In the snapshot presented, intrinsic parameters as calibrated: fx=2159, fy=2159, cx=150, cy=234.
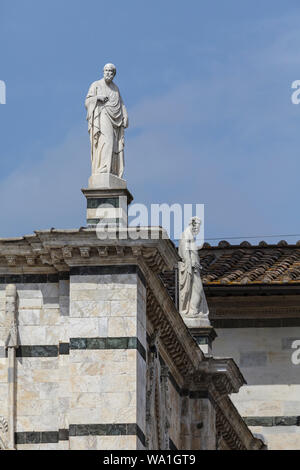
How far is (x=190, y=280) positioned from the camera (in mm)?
38250

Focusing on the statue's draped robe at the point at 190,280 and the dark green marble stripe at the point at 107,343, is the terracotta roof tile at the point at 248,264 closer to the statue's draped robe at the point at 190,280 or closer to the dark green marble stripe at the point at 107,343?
the statue's draped robe at the point at 190,280

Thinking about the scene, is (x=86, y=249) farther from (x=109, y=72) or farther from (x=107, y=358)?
(x=109, y=72)

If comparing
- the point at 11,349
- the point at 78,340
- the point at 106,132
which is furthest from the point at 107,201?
the point at 11,349

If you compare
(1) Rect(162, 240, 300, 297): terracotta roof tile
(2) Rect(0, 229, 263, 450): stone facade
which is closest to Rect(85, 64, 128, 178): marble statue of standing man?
(2) Rect(0, 229, 263, 450): stone facade

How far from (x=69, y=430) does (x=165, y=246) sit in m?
3.14

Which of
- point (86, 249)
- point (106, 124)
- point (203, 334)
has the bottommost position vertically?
point (203, 334)

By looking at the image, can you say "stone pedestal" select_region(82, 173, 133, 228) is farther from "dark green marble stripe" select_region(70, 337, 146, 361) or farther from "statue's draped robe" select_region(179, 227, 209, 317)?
"statue's draped robe" select_region(179, 227, 209, 317)

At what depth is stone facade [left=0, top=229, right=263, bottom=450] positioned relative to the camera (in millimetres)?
31266

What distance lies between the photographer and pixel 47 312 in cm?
3228

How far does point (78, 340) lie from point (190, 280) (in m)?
6.95

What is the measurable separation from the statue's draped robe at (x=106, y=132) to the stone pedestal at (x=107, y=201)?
220 mm

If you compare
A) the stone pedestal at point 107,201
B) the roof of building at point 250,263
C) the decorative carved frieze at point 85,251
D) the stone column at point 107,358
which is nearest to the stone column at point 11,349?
the stone column at point 107,358

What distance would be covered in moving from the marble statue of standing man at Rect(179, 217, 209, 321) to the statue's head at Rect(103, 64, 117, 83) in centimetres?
517

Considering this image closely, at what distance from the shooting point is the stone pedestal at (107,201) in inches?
1266
